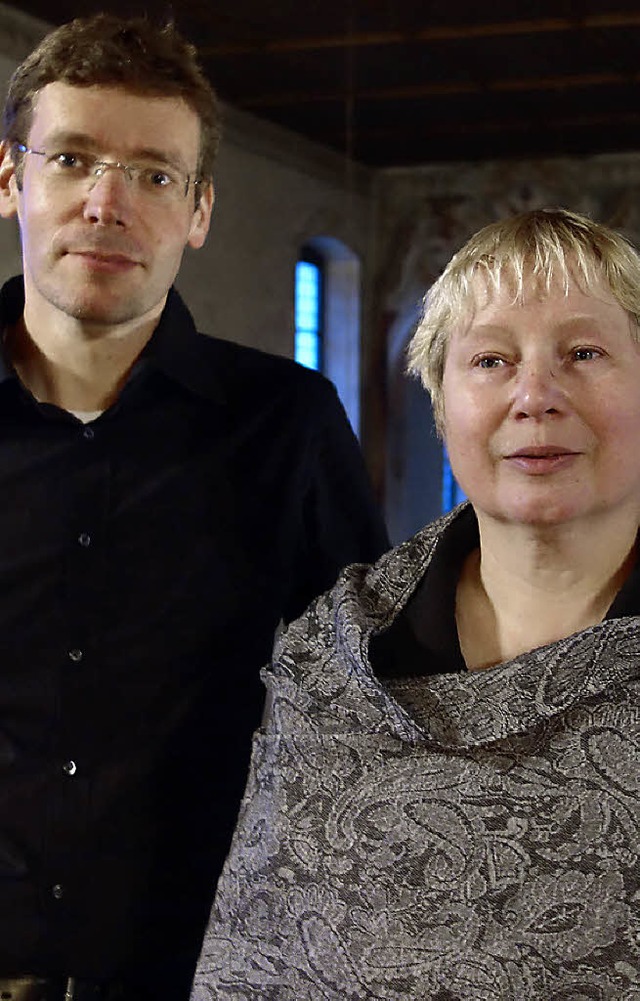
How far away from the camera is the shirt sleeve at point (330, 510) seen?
218 cm

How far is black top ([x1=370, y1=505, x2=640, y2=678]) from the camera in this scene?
5.51ft

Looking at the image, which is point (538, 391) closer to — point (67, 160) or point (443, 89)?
point (67, 160)

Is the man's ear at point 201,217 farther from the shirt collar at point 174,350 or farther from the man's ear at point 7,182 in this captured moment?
the man's ear at point 7,182

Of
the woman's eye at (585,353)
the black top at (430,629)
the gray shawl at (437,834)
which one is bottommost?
the gray shawl at (437,834)

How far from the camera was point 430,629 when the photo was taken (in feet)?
5.56

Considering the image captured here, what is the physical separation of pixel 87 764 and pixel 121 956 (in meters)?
0.25

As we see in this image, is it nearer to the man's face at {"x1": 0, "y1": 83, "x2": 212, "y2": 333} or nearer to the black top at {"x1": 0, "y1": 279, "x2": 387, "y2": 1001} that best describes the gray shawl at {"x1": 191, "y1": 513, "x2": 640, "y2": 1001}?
the black top at {"x1": 0, "y1": 279, "x2": 387, "y2": 1001}

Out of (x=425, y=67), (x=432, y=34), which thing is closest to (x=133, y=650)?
(x=432, y=34)

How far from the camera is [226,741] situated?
2051 mm

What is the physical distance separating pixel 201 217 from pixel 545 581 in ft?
2.76

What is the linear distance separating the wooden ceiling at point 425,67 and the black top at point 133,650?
3723 millimetres

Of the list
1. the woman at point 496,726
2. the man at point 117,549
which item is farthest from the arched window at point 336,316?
the woman at point 496,726

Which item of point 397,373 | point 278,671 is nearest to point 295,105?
point 397,373

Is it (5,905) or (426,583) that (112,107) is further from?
(5,905)
